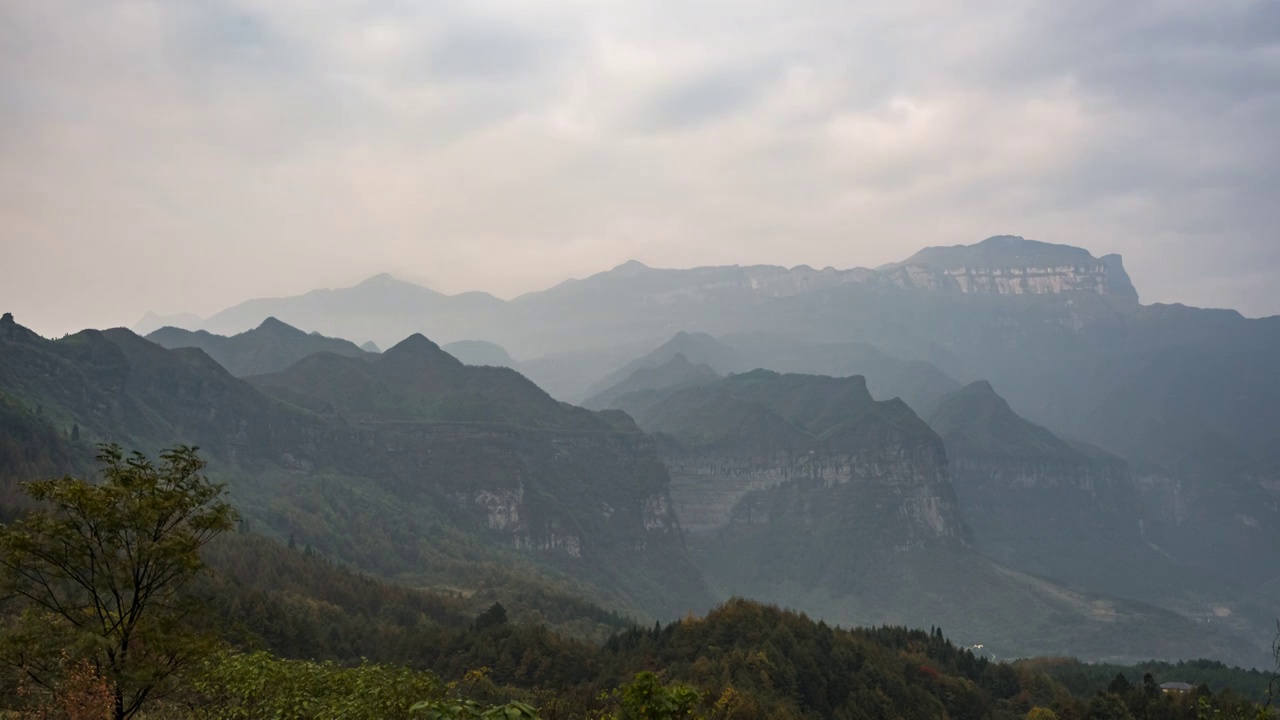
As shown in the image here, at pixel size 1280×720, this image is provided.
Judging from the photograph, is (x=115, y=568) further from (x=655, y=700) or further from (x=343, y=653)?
(x=343, y=653)

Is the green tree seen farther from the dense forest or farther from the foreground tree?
the foreground tree

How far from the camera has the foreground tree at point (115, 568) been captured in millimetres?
31031

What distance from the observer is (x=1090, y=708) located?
13112cm

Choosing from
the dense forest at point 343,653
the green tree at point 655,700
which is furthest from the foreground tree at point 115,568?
the green tree at point 655,700

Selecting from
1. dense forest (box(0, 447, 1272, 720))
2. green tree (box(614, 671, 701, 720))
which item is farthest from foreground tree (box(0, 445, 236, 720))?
green tree (box(614, 671, 701, 720))

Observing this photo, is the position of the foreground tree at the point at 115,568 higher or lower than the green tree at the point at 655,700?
higher

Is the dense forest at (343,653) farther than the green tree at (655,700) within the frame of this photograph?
Yes

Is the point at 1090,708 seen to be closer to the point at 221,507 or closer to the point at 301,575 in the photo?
the point at 221,507

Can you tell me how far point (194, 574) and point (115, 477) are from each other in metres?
4.36

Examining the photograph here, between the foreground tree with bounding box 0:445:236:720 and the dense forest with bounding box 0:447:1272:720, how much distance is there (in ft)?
0.30

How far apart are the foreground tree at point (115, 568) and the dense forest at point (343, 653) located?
9 cm

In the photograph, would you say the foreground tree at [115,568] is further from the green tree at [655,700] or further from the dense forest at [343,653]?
the green tree at [655,700]

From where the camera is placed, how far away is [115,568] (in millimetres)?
32688

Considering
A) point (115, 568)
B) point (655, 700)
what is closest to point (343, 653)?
point (115, 568)
